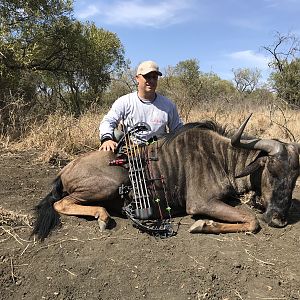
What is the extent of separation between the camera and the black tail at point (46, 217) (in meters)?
4.02

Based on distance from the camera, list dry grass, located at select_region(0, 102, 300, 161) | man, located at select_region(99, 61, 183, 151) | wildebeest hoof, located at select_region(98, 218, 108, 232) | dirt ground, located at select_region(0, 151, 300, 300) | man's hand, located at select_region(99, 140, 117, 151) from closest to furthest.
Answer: dirt ground, located at select_region(0, 151, 300, 300) → wildebeest hoof, located at select_region(98, 218, 108, 232) → man's hand, located at select_region(99, 140, 117, 151) → man, located at select_region(99, 61, 183, 151) → dry grass, located at select_region(0, 102, 300, 161)

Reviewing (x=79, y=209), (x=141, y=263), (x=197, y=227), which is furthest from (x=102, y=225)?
(x=197, y=227)

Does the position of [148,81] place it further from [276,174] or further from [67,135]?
[67,135]

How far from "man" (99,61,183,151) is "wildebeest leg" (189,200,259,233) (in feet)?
3.82

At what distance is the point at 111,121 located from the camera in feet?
16.5

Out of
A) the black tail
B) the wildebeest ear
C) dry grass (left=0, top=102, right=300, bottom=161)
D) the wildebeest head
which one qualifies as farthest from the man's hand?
dry grass (left=0, top=102, right=300, bottom=161)

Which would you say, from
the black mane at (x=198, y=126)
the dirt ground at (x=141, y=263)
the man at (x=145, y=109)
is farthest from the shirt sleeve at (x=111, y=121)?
the dirt ground at (x=141, y=263)

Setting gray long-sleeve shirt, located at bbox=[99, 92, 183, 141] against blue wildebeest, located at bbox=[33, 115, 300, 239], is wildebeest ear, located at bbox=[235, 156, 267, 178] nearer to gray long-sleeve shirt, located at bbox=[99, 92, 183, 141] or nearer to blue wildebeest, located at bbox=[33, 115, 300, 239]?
blue wildebeest, located at bbox=[33, 115, 300, 239]

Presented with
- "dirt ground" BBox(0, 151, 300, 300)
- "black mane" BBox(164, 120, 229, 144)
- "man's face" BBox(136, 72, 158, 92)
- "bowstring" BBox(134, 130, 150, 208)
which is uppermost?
"man's face" BBox(136, 72, 158, 92)

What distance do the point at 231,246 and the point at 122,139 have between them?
5.38ft

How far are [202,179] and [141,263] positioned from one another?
1350 mm

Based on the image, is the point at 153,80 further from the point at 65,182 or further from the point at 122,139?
the point at 65,182

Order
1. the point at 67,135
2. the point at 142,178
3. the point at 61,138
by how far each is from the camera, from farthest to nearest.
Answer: the point at 67,135 < the point at 61,138 < the point at 142,178

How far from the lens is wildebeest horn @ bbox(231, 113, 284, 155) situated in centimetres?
432
